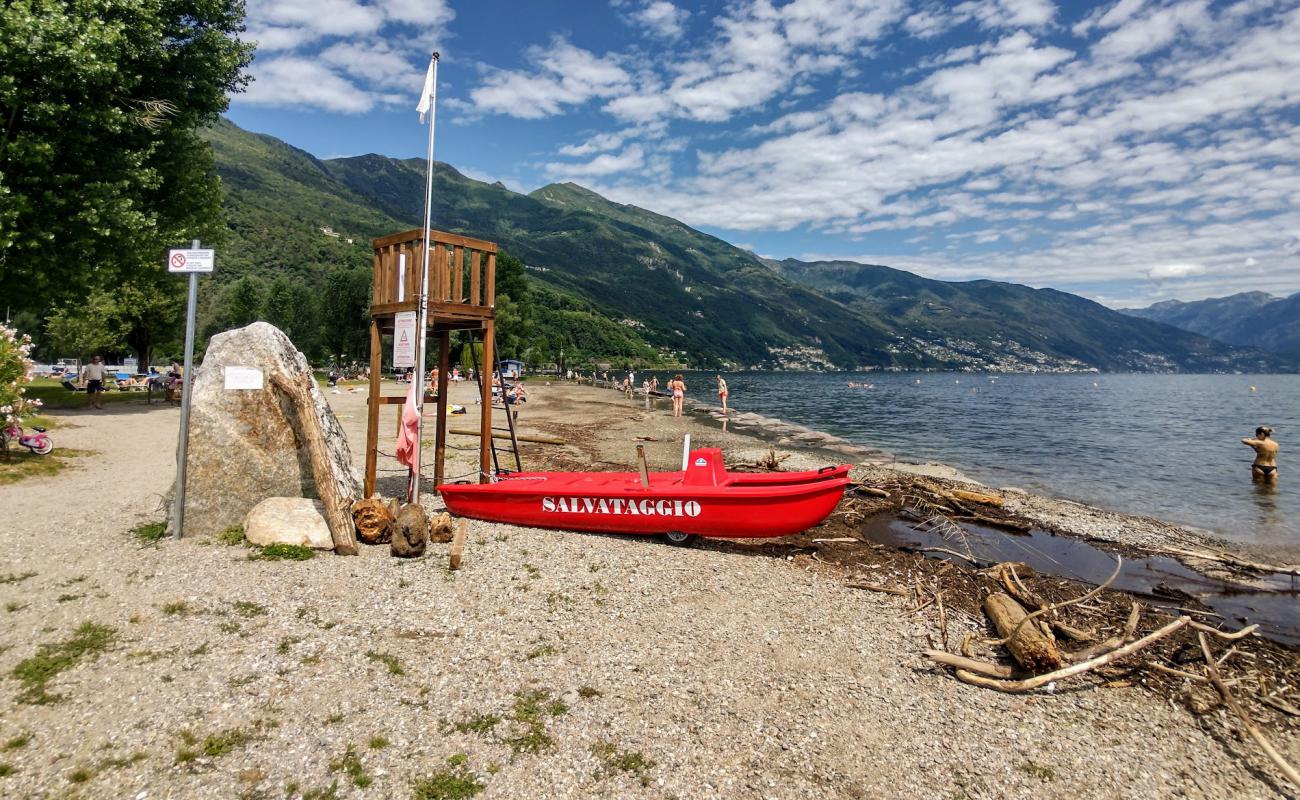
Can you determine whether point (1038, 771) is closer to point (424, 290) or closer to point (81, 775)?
point (81, 775)

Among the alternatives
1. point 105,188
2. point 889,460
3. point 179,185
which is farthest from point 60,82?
point 889,460

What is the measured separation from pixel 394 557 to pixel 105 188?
19.9 metres

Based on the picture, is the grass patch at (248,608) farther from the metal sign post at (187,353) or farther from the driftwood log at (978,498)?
the driftwood log at (978,498)

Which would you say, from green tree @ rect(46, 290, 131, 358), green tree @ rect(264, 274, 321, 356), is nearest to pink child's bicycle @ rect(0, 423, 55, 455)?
green tree @ rect(46, 290, 131, 358)

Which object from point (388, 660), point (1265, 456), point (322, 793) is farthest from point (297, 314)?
point (1265, 456)

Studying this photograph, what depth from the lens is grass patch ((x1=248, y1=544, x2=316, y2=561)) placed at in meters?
9.02

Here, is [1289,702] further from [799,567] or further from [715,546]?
[715,546]

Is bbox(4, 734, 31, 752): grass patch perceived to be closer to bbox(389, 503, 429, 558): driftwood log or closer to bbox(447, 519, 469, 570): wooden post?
bbox(389, 503, 429, 558): driftwood log

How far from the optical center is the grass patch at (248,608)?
24.0 ft

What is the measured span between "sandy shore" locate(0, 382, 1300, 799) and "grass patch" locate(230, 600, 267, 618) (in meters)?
0.03

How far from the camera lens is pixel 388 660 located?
21.4 ft

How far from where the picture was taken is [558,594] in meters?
8.71

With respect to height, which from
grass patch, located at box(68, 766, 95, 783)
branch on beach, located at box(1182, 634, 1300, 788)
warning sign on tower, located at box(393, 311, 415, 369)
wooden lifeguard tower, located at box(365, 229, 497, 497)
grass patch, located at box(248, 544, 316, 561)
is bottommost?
branch on beach, located at box(1182, 634, 1300, 788)

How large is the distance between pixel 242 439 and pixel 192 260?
304 cm
